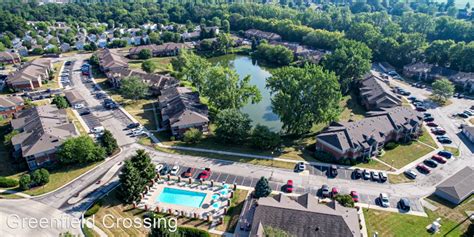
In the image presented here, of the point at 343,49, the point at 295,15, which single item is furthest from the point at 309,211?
the point at 295,15

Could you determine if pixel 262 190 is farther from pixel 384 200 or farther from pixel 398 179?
pixel 398 179

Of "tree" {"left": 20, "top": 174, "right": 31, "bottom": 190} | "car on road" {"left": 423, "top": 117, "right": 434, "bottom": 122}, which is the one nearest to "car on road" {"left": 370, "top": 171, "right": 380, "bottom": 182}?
"car on road" {"left": 423, "top": 117, "right": 434, "bottom": 122}

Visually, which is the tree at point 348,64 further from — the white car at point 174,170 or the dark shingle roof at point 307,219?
the white car at point 174,170

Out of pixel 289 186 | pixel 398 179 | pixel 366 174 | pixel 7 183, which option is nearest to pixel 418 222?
pixel 398 179

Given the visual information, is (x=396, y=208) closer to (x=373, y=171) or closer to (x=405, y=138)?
(x=373, y=171)

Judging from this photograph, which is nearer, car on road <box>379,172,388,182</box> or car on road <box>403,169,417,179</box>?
car on road <box>379,172,388,182</box>

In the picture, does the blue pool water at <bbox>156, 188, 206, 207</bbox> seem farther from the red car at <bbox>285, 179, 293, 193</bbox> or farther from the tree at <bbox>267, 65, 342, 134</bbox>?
the tree at <bbox>267, 65, 342, 134</bbox>
